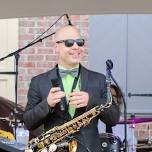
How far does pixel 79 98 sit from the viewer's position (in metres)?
3.97

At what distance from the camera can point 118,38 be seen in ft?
25.7

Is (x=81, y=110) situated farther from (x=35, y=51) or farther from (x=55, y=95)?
(x=35, y=51)

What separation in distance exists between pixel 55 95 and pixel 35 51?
3.91m

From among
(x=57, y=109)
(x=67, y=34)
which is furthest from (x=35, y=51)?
(x=57, y=109)

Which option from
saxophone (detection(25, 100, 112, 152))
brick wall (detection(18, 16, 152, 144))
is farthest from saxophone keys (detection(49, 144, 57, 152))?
brick wall (detection(18, 16, 152, 144))

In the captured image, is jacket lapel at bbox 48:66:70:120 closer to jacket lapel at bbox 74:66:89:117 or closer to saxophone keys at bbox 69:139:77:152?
jacket lapel at bbox 74:66:89:117

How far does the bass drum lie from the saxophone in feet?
3.50

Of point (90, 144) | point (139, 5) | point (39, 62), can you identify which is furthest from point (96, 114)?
point (39, 62)

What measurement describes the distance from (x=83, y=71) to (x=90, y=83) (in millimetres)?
104

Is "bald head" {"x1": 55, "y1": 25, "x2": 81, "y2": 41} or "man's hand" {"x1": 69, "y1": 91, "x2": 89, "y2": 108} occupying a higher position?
"bald head" {"x1": 55, "y1": 25, "x2": 81, "y2": 41}

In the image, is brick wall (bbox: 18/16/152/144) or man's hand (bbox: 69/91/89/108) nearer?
man's hand (bbox: 69/91/89/108)

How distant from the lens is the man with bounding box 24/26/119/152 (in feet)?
13.5

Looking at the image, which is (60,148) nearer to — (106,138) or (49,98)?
(49,98)

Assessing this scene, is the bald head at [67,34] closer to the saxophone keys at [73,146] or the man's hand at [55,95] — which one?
the man's hand at [55,95]
